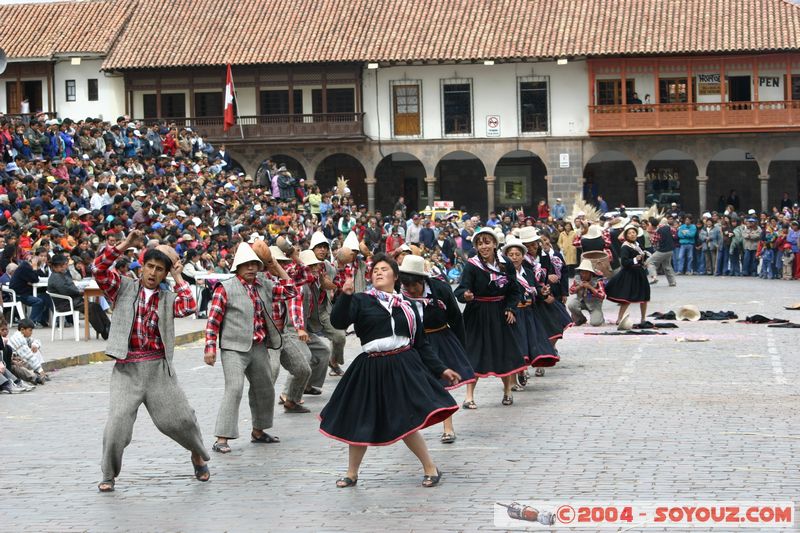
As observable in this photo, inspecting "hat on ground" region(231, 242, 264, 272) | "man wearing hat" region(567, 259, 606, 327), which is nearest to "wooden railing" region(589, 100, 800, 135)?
"man wearing hat" region(567, 259, 606, 327)

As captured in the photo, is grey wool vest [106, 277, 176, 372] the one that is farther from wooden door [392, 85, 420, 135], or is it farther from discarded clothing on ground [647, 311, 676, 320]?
wooden door [392, 85, 420, 135]

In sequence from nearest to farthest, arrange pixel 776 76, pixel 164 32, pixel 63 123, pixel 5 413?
pixel 5 413, pixel 63 123, pixel 776 76, pixel 164 32

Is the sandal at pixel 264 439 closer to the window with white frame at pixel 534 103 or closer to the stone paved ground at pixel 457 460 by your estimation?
the stone paved ground at pixel 457 460

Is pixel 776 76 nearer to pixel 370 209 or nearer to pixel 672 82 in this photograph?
pixel 672 82

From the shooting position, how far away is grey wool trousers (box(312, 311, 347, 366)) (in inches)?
609

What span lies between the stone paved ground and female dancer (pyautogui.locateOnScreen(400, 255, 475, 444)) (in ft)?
1.71

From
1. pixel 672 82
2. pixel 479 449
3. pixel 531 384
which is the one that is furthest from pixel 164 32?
pixel 479 449

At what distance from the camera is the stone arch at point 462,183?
54875 mm

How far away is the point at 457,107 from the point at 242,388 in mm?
41145

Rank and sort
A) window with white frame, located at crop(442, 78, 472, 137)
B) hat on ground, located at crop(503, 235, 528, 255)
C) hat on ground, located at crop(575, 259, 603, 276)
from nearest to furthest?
hat on ground, located at crop(503, 235, 528, 255) → hat on ground, located at crop(575, 259, 603, 276) → window with white frame, located at crop(442, 78, 472, 137)

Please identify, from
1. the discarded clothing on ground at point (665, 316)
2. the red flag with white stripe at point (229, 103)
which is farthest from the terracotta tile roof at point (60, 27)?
the discarded clothing on ground at point (665, 316)

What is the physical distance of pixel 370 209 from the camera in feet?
169

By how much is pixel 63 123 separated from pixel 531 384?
61.7 feet

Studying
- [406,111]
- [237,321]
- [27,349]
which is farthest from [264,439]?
[406,111]
